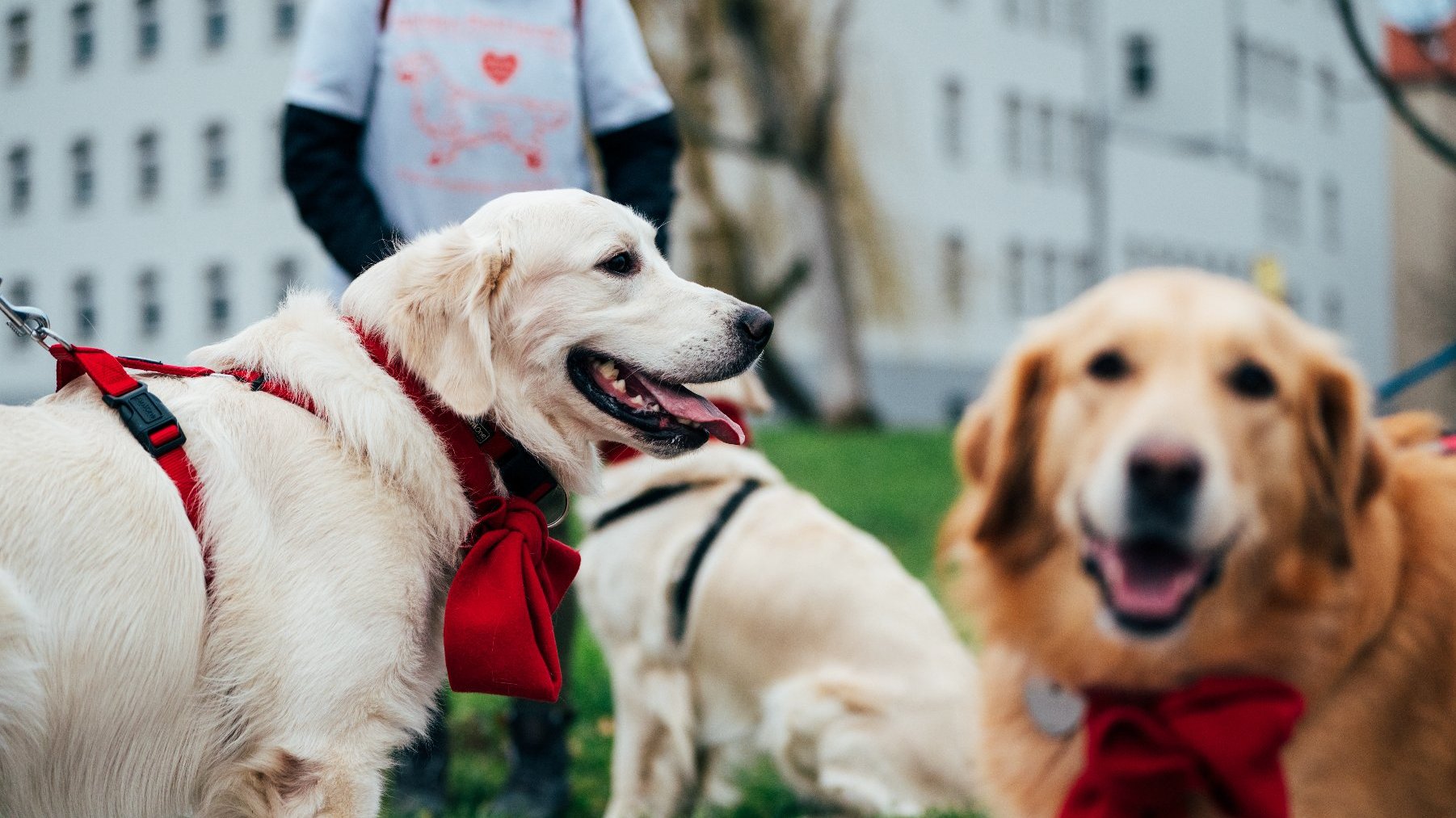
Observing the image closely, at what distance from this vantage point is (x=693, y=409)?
292cm

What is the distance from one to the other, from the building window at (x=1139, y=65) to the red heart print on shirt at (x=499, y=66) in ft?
116

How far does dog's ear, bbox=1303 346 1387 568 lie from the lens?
2.07 m

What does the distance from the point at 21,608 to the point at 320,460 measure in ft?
1.86

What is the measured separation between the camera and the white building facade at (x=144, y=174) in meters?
28.7

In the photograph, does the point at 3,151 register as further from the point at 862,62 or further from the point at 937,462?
the point at 937,462

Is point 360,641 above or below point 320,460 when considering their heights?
below

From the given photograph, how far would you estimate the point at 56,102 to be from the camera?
3167cm

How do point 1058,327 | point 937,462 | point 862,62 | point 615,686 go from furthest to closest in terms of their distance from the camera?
point 862,62 < point 937,462 < point 615,686 < point 1058,327

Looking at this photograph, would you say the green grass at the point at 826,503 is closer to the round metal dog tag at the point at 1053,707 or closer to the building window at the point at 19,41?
the round metal dog tag at the point at 1053,707

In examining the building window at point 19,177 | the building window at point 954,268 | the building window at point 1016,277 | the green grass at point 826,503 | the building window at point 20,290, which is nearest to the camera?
the green grass at point 826,503

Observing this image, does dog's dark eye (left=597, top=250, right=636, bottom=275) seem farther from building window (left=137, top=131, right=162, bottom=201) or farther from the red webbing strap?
building window (left=137, top=131, right=162, bottom=201)

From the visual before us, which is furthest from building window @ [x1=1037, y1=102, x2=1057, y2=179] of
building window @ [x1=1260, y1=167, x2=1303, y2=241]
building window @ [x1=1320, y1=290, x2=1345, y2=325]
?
building window @ [x1=1320, y1=290, x2=1345, y2=325]

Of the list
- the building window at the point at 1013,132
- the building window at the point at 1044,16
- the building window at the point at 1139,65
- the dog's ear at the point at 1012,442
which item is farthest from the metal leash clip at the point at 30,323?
the building window at the point at 1139,65

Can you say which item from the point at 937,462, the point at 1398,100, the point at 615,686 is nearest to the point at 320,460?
the point at 615,686
